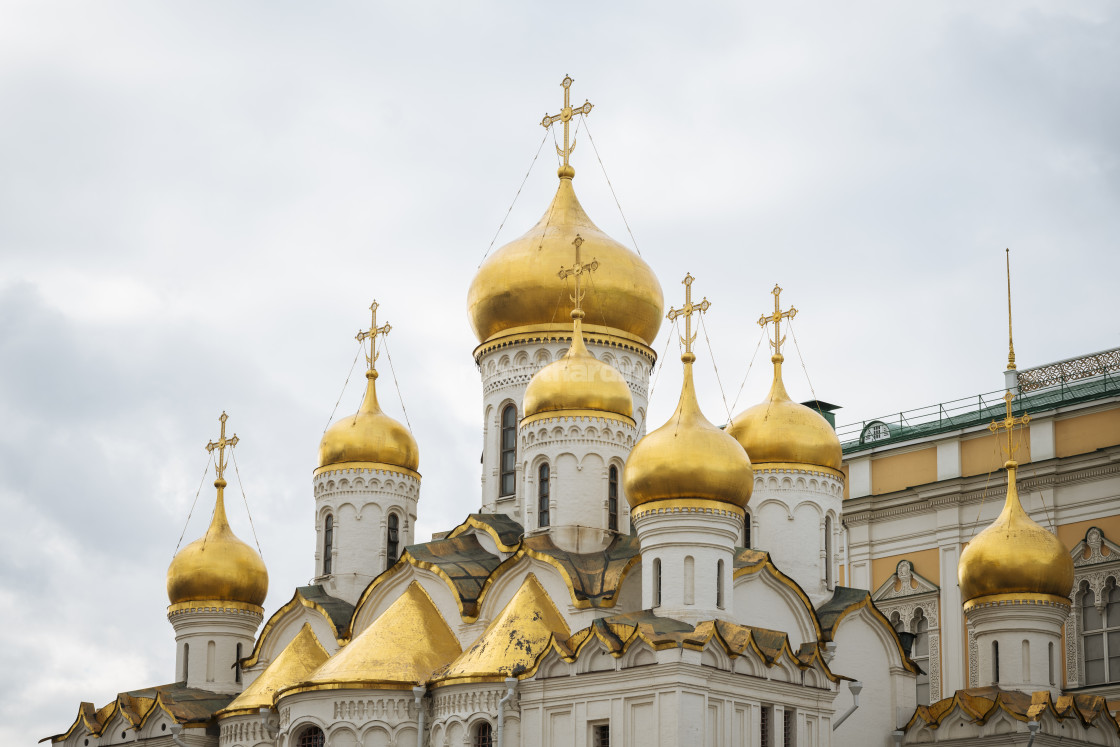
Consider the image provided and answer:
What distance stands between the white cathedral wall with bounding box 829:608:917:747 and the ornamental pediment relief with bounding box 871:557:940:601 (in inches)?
207

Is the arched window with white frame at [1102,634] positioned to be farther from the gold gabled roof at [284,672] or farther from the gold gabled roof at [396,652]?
the gold gabled roof at [284,672]

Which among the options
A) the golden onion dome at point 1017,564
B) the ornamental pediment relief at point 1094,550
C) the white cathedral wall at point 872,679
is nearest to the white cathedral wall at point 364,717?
the white cathedral wall at point 872,679

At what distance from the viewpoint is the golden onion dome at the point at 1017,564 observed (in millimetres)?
25094

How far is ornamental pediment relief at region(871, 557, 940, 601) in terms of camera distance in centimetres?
3130

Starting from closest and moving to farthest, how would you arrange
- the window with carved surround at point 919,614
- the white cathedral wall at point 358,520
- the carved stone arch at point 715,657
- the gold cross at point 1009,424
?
the carved stone arch at point 715,657 < the gold cross at point 1009,424 < the white cathedral wall at point 358,520 < the window with carved surround at point 919,614

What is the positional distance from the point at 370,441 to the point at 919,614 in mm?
9775

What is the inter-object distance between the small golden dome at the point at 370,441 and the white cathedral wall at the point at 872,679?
7005mm

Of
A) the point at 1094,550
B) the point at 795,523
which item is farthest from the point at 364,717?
the point at 1094,550

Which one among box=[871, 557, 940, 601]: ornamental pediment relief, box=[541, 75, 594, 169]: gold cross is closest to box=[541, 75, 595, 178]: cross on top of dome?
box=[541, 75, 594, 169]: gold cross

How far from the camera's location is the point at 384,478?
1103 inches

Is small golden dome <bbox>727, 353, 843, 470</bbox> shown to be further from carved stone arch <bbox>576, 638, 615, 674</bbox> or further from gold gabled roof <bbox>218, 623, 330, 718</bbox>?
gold gabled roof <bbox>218, 623, 330, 718</bbox>

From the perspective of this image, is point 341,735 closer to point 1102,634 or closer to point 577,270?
point 577,270

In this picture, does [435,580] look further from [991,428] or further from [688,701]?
[991,428]

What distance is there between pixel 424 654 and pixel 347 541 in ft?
13.7
